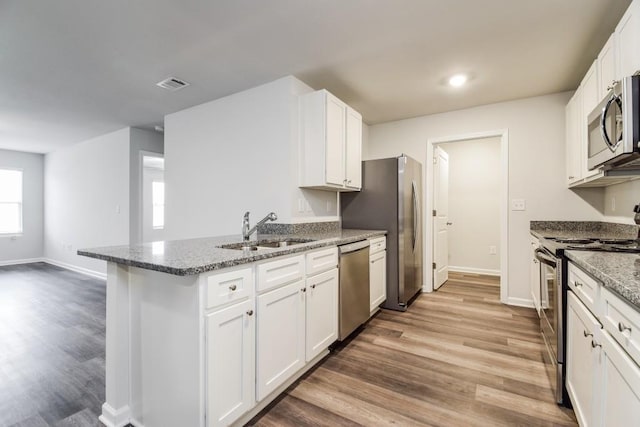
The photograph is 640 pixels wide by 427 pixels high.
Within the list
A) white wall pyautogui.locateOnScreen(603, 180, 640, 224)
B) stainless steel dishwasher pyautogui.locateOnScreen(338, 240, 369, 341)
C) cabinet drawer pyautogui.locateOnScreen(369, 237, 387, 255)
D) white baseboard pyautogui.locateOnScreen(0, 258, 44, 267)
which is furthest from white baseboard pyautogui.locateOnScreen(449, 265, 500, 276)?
white baseboard pyautogui.locateOnScreen(0, 258, 44, 267)

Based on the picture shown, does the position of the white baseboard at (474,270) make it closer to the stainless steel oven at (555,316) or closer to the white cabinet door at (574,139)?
the white cabinet door at (574,139)

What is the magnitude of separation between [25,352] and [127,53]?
252 cm

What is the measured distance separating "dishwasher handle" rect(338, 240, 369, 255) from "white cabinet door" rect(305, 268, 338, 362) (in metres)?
0.17

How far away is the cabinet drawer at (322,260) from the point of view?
6.78ft

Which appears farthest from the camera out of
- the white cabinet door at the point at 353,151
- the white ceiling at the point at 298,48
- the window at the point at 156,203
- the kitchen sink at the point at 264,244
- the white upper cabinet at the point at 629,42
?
the window at the point at 156,203

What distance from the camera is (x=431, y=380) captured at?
197 centimetres

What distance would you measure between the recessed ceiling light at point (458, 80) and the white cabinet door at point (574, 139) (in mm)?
957

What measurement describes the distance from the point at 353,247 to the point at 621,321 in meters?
1.73

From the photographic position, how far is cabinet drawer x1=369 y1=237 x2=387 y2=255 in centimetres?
292

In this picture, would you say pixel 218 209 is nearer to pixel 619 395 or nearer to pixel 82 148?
pixel 619 395

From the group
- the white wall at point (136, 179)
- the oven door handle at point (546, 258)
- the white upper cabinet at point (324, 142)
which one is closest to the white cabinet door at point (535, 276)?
the oven door handle at point (546, 258)

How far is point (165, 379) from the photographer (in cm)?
145

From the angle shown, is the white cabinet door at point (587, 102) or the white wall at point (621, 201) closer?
the white cabinet door at point (587, 102)

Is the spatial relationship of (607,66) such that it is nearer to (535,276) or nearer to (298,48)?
(535,276)
